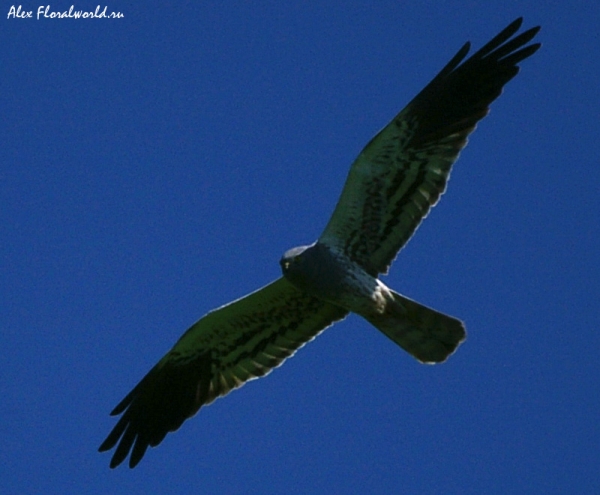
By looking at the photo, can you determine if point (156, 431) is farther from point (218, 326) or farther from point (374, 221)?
point (374, 221)

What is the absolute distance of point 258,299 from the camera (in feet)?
31.2

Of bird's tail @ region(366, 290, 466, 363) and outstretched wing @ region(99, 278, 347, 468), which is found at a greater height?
outstretched wing @ region(99, 278, 347, 468)

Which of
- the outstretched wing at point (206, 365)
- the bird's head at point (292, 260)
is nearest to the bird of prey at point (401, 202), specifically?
the bird's head at point (292, 260)

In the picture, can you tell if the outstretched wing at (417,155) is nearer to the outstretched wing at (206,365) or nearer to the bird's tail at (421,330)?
the bird's tail at (421,330)

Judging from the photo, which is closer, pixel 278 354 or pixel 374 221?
pixel 374 221

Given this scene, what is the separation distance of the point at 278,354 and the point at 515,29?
3448 mm

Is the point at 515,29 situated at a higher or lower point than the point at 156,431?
higher

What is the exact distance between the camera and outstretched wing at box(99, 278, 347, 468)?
381 inches

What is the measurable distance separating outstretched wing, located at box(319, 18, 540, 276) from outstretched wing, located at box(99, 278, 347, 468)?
39.1 inches

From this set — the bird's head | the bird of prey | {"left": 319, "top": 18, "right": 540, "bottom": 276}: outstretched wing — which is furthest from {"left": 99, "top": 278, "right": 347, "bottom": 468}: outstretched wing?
{"left": 319, "top": 18, "right": 540, "bottom": 276}: outstretched wing

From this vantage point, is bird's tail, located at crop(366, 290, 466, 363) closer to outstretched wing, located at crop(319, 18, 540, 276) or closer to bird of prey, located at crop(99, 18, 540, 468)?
bird of prey, located at crop(99, 18, 540, 468)

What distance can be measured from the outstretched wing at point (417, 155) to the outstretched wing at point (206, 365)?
3.26ft

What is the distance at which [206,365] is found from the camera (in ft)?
32.8

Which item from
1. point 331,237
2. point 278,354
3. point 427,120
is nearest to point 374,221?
point 331,237
